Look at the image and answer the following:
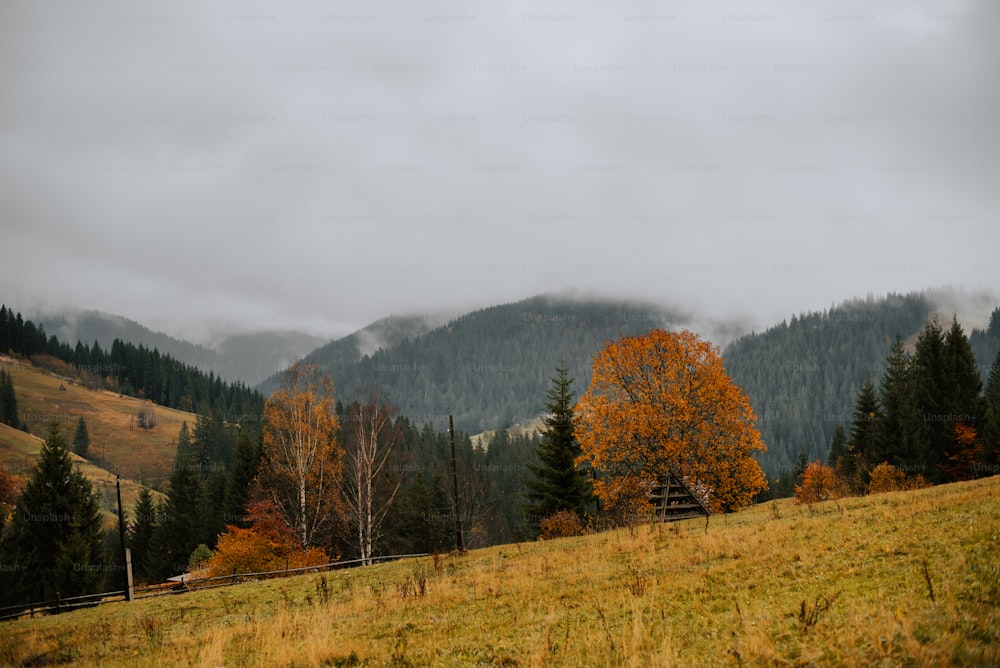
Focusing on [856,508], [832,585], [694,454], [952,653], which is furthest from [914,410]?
[952,653]

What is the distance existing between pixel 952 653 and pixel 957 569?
3756 millimetres

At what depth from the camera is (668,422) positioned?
115 ft

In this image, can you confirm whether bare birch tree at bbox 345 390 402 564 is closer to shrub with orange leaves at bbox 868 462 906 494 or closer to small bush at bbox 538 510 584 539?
small bush at bbox 538 510 584 539

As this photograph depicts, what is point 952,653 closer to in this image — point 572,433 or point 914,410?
point 572,433

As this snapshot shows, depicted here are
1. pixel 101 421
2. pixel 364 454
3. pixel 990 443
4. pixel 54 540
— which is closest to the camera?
pixel 364 454

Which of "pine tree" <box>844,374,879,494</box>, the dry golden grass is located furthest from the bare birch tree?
the dry golden grass

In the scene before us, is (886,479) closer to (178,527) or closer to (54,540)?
(54,540)

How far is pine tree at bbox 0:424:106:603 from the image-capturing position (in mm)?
44750

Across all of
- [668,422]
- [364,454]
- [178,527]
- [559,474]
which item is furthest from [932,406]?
[178,527]

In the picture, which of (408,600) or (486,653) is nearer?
(486,653)

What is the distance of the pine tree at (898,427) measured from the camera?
168 feet

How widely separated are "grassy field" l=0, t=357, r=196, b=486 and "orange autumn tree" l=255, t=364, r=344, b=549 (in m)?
101

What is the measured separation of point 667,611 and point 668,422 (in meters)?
26.5

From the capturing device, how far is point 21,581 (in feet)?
150
